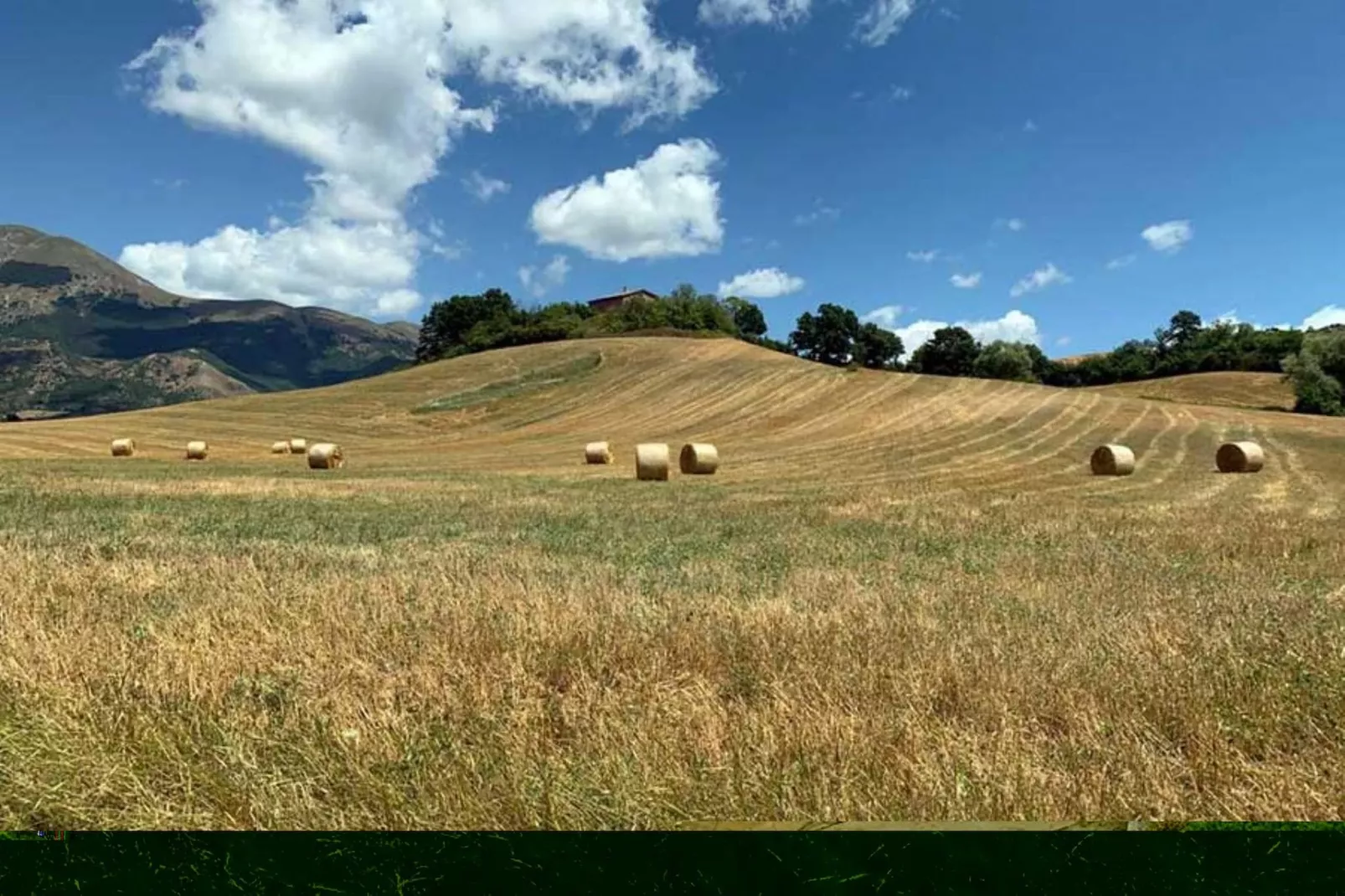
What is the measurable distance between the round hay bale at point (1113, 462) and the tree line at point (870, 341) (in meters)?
71.6

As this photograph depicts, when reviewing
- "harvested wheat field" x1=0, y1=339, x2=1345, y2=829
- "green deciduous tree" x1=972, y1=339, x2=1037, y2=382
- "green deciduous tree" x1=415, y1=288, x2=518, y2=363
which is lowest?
"harvested wheat field" x1=0, y1=339, x2=1345, y2=829

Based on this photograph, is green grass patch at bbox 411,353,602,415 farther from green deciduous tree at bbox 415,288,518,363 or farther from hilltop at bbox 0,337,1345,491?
green deciduous tree at bbox 415,288,518,363

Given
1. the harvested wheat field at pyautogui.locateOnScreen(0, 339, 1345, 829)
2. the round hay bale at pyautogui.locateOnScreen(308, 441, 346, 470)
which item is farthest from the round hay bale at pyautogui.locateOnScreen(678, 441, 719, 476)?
the round hay bale at pyautogui.locateOnScreen(308, 441, 346, 470)

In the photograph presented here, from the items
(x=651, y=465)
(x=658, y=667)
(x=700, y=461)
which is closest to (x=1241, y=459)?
(x=700, y=461)

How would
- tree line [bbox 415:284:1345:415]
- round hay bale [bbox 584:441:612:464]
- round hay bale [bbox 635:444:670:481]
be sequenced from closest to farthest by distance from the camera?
round hay bale [bbox 635:444:670:481] → round hay bale [bbox 584:441:612:464] → tree line [bbox 415:284:1345:415]

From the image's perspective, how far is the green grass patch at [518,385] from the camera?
245 ft

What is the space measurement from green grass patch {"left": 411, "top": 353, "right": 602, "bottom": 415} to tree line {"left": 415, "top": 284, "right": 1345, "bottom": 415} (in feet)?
93.8

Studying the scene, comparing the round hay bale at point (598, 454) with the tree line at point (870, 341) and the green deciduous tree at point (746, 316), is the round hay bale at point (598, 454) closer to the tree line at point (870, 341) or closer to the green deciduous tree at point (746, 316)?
the tree line at point (870, 341)

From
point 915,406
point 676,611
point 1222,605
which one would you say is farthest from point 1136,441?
point 676,611

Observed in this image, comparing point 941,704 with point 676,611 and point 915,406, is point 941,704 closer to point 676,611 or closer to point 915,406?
point 676,611

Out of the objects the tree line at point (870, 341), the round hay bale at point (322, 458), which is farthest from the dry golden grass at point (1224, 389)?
the round hay bale at point (322, 458)

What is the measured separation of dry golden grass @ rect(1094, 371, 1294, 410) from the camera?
91.6 metres

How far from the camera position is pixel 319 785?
167 inches

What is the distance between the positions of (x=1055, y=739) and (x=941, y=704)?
2.44ft
